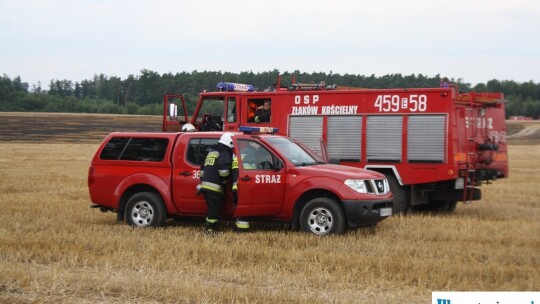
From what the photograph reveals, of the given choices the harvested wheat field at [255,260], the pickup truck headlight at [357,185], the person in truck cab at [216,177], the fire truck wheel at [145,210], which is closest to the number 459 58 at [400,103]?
the harvested wheat field at [255,260]

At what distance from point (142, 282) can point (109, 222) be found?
5.58 m

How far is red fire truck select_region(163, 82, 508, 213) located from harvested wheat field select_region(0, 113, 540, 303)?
0.78 meters

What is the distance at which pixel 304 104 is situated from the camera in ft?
50.2

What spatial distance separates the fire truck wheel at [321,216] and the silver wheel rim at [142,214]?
8.11ft

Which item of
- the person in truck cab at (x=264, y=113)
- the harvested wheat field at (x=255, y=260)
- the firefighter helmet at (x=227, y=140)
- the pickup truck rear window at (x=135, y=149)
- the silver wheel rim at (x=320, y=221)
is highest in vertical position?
the person in truck cab at (x=264, y=113)

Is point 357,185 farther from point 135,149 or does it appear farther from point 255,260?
point 135,149

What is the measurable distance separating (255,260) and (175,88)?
1696 centimetres

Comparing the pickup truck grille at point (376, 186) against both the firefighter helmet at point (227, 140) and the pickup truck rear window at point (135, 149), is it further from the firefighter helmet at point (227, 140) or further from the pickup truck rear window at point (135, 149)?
the pickup truck rear window at point (135, 149)

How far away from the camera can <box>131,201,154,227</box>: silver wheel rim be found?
12.0m

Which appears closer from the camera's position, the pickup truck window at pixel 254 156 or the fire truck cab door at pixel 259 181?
the fire truck cab door at pixel 259 181

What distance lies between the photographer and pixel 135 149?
1230cm

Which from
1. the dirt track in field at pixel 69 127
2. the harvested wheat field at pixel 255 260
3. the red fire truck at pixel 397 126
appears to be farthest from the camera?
the dirt track in field at pixel 69 127

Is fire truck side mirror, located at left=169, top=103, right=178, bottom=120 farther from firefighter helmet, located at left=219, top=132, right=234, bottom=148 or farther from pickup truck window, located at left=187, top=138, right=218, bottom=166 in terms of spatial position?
firefighter helmet, located at left=219, top=132, right=234, bottom=148

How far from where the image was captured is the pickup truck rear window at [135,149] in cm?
1212
